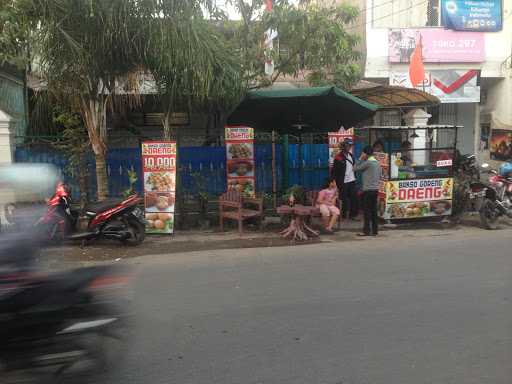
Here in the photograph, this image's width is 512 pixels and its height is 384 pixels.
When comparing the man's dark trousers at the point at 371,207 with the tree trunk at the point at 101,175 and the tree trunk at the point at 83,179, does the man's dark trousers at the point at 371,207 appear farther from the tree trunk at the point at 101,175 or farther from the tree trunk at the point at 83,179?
the tree trunk at the point at 83,179

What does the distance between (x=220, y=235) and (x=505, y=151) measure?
40.7ft

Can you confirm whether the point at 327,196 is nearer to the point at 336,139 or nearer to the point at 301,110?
the point at 301,110

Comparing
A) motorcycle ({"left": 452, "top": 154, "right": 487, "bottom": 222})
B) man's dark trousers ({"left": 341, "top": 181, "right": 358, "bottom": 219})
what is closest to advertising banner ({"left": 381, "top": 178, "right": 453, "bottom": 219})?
motorcycle ({"left": 452, "top": 154, "right": 487, "bottom": 222})

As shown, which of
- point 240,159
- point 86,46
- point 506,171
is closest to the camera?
point 86,46

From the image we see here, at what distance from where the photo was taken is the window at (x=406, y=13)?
17078 mm

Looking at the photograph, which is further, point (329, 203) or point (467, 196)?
point (467, 196)

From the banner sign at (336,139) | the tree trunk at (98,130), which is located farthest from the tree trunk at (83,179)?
the banner sign at (336,139)

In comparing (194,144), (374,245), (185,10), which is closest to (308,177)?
(194,144)

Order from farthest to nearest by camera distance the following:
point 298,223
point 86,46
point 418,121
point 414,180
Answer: point 418,121
point 414,180
point 298,223
point 86,46

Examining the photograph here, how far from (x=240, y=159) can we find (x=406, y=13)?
399 inches

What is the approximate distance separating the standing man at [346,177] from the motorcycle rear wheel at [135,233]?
4008 mm

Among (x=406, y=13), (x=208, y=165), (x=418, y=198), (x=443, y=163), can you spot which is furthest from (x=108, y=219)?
(x=406, y=13)

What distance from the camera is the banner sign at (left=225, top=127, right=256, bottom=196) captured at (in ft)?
34.3

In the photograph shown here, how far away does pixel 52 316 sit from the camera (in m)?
3.30
